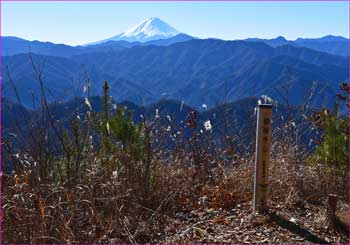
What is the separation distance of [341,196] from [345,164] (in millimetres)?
474

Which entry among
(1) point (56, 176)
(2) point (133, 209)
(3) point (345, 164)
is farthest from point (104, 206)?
(3) point (345, 164)

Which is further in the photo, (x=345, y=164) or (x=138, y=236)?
(x=345, y=164)

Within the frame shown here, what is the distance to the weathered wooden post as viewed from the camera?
3.92 metres

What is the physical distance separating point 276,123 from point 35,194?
3.57 metres

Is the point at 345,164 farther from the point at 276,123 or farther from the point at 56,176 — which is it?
the point at 56,176

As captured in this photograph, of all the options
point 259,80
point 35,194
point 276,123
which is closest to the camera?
point 35,194

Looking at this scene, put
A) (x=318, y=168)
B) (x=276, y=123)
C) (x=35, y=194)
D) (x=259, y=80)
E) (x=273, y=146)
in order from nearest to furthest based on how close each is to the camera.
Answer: (x=35, y=194), (x=318, y=168), (x=273, y=146), (x=276, y=123), (x=259, y=80)

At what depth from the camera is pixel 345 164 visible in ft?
16.2

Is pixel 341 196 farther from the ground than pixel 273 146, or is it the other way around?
pixel 273 146

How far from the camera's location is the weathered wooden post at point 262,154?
392 centimetres

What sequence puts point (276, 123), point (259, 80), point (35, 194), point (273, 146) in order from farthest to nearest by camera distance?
point (259, 80), point (276, 123), point (273, 146), point (35, 194)

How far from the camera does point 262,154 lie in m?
3.94

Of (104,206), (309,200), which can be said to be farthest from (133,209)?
(309,200)

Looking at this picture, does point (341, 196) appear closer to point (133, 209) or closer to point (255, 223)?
point (255, 223)
